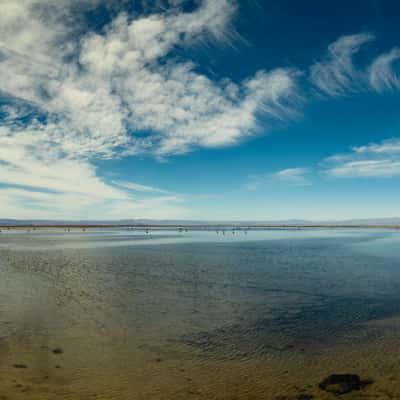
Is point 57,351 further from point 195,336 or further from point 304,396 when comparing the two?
point 304,396

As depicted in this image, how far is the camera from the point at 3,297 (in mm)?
19375

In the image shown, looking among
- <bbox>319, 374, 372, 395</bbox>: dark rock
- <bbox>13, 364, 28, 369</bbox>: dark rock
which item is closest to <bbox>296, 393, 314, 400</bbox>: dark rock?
<bbox>319, 374, 372, 395</bbox>: dark rock

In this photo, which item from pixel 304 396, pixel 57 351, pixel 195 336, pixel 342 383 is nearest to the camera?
pixel 304 396

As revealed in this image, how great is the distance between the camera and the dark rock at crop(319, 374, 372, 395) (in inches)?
357

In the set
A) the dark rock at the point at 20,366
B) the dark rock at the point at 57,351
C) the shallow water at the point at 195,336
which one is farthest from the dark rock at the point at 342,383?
the dark rock at the point at 20,366

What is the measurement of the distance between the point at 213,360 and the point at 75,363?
4.75 metres

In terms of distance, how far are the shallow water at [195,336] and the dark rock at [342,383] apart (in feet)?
0.82

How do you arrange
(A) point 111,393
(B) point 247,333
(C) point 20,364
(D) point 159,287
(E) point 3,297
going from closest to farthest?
(A) point 111,393 < (C) point 20,364 < (B) point 247,333 < (E) point 3,297 < (D) point 159,287

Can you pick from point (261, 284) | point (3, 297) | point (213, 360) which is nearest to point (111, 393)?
point (213, 360)

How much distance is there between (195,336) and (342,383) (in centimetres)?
595

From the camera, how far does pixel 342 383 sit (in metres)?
9.41

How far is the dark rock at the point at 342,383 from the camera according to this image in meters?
9.06

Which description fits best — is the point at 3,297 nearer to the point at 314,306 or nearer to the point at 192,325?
the point at 192,325

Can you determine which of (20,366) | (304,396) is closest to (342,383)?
(304,396)
